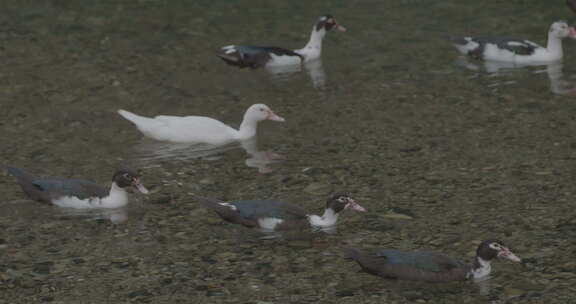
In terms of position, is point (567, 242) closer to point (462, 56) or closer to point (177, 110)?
point (177, 110)

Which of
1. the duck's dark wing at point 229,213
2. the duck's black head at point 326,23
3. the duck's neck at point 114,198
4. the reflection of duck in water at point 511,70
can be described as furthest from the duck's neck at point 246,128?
the duck's black head at point 326,23

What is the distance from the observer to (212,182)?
15.1 meters

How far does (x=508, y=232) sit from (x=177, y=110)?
23.3 feet

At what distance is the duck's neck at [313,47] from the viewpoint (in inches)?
842

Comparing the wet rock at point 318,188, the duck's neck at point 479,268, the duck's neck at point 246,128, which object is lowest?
the duck's neck at point 479,268

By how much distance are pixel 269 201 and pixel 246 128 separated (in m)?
4.08

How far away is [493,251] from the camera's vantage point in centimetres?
1166

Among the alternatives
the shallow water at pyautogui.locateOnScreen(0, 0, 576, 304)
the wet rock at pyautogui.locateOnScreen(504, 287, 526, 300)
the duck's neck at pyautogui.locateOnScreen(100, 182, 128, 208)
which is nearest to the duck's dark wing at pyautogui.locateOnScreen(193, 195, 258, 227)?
the shallow water at pyautogui.locateOnScreen(0, 0, 576, 304)

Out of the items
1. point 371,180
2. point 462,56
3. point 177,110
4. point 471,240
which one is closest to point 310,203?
point 371,180

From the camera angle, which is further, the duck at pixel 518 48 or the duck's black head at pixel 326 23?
the duck's black head at pixel 326 23

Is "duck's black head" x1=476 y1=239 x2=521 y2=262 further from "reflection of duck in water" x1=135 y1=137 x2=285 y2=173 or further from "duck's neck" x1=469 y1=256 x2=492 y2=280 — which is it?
"reflection of duck in water" x1=135 y1=137 x2=285 y2=173

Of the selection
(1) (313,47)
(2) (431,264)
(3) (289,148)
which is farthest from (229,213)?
(1) (313,47)

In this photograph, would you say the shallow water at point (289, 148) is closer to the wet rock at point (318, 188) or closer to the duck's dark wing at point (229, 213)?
the wet rock at point (318, 188)

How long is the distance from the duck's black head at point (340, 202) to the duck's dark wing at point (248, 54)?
7.55m
